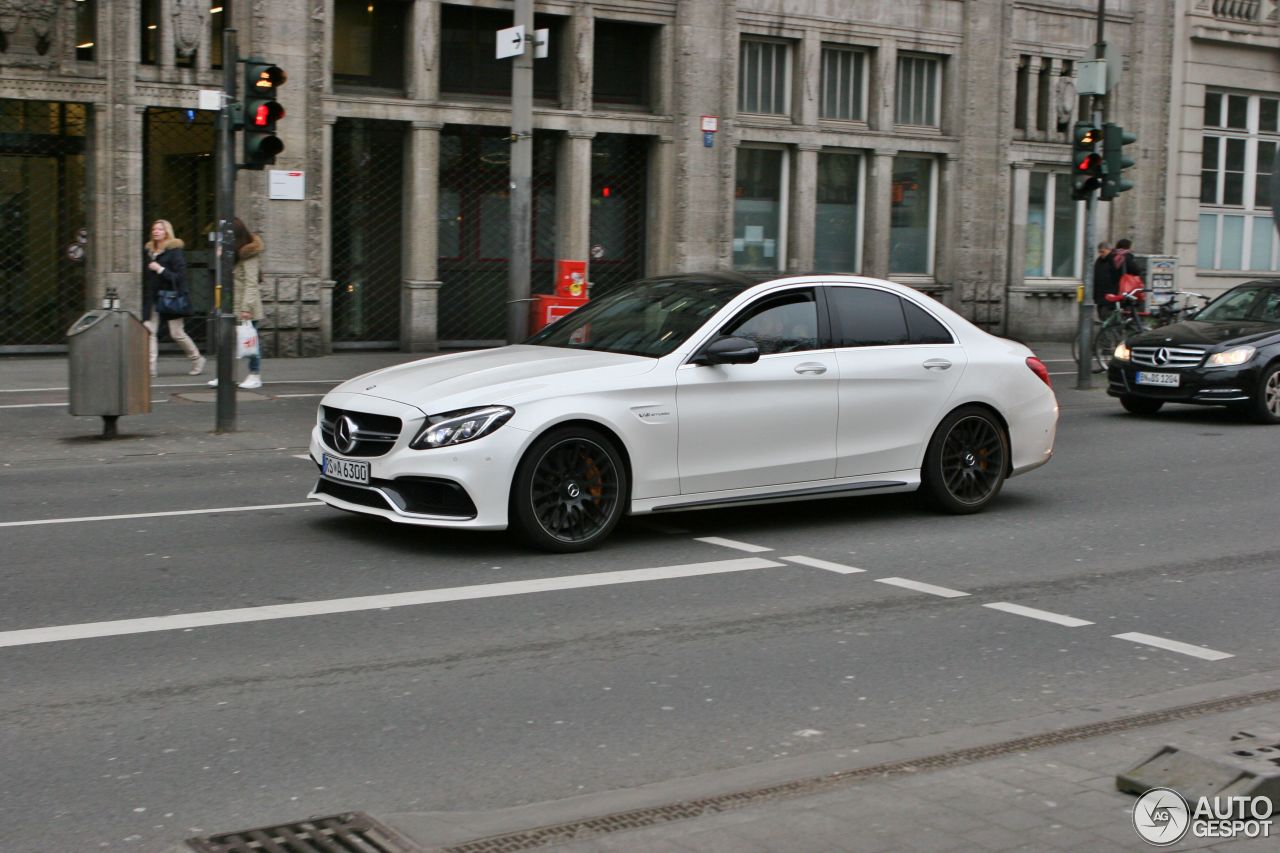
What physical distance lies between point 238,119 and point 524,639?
8.65 metres

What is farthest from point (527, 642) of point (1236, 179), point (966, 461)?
point (1236, 179)

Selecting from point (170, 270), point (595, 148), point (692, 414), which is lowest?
point (692, 414)

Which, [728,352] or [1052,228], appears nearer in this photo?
[728,352]

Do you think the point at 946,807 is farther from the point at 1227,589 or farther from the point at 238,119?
the point at 238,119

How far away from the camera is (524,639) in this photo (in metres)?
7.23

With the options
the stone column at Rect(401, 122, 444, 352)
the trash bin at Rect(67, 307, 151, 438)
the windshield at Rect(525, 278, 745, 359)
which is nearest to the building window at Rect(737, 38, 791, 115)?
the stone column at Rect(401, 122, 444, 352)

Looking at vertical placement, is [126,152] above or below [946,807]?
above

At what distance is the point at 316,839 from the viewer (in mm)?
4727

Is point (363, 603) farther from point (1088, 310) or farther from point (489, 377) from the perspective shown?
point (1088, 310)

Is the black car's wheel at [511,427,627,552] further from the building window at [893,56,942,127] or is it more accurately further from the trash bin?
the building window at [893,56,942,127]

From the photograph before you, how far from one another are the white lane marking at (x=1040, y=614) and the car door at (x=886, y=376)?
2.20 m

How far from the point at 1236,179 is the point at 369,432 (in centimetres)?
2970

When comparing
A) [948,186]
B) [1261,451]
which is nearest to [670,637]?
[1261,451]

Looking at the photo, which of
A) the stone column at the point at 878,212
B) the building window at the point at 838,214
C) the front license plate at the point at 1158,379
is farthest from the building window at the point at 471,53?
the front license plate at the point at 1158,379
